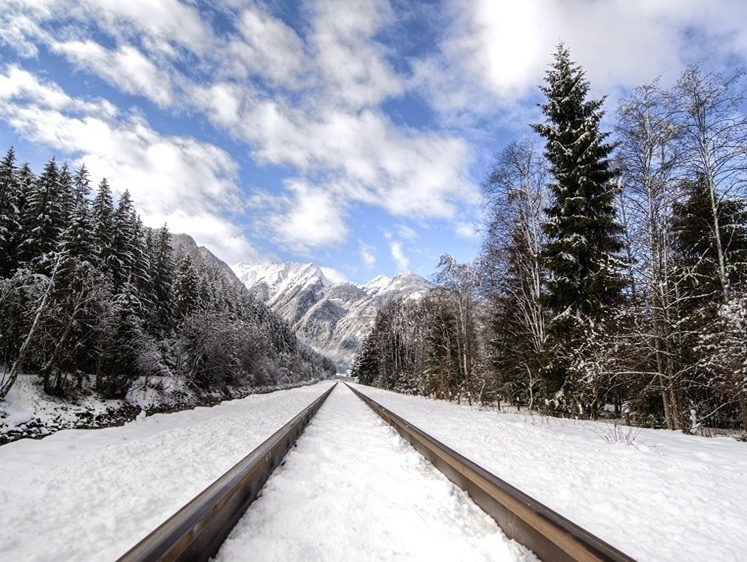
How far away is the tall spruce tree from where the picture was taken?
13.2m

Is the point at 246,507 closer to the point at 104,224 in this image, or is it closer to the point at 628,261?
the point at 628,261

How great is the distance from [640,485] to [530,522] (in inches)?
105

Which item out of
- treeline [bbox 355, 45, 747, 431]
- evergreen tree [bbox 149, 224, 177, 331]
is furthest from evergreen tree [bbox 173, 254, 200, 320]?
treeline [bbox 355, 45, 747, 431]

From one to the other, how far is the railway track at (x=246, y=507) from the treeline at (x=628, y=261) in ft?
26.1

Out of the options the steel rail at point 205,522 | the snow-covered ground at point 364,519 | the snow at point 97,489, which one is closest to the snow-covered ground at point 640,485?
the snow-covered ground at point 364,519

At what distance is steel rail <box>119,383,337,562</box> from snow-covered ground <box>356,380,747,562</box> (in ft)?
9.45

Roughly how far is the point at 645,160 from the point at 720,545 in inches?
496

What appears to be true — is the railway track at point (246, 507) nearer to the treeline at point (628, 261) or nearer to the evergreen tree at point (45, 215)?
the treeline at point (628, 261)

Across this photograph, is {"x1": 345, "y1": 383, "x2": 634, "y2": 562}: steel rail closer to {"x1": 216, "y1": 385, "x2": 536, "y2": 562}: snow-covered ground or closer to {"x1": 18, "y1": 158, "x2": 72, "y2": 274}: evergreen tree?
{"x1": 216, "y1": 385, "x2": 536, "y2": 562}: snow-covered ground

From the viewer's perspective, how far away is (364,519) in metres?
3.30

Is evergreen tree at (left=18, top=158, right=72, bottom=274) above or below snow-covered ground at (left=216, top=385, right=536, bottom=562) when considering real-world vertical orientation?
above

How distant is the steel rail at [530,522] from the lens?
2.14 metres

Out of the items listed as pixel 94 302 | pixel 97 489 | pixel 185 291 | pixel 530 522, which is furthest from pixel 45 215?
pixel 530 522

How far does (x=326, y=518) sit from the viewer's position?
3281 mm
